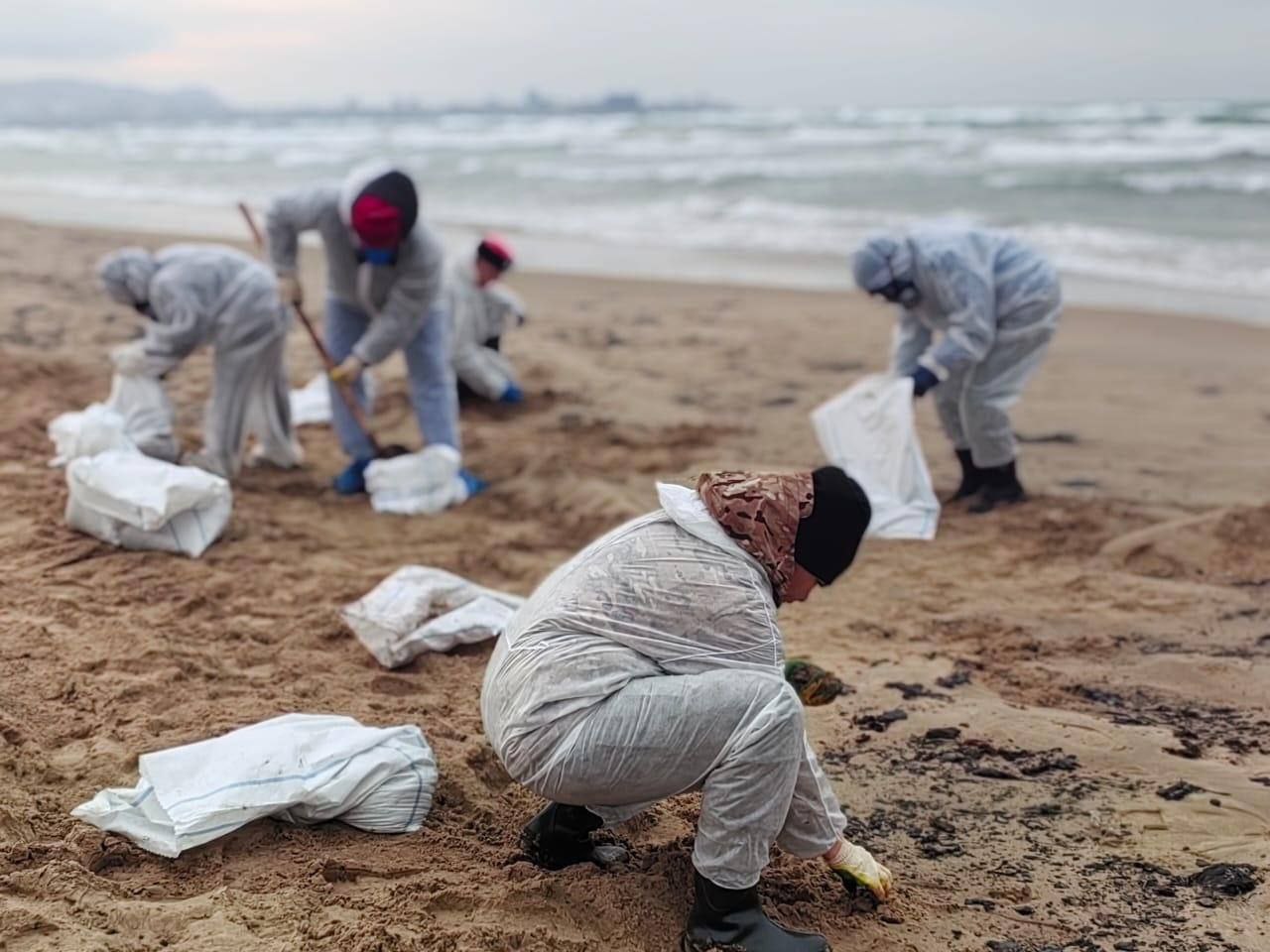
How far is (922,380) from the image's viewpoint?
16.9ft

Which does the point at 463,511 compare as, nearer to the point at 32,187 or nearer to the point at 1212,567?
the point at 1212,567

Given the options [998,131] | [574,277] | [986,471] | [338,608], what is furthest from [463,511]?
[998,131]

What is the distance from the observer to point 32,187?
19.6 meters

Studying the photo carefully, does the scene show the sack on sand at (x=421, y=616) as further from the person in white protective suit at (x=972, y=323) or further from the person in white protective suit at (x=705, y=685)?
the person in white protective suit at (x=972, y=323)

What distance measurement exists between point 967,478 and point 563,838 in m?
3.45

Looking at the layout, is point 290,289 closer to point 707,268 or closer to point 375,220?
point 375,220

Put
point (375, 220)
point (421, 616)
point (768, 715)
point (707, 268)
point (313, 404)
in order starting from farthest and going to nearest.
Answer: point (707, 268) → point (313, 404) → point (375, 220) → point (421, 616) → point (768, 715)

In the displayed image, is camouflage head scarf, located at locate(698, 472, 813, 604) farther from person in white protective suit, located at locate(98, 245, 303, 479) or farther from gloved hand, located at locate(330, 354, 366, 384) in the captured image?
person in white protective suit, located at locate(98, 245, 303, 479)

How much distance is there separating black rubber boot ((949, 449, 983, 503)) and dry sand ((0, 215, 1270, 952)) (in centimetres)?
23

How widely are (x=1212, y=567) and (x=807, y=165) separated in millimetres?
16095

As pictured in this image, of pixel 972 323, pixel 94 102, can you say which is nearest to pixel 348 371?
pixel 972 323

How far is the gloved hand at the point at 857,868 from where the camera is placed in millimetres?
Answer: 2428

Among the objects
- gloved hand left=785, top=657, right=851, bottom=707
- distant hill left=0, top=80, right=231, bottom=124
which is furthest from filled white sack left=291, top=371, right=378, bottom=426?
distant hill left=0, top=80, right=231, bottom=124

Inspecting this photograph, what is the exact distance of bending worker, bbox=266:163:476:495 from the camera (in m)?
4.97
